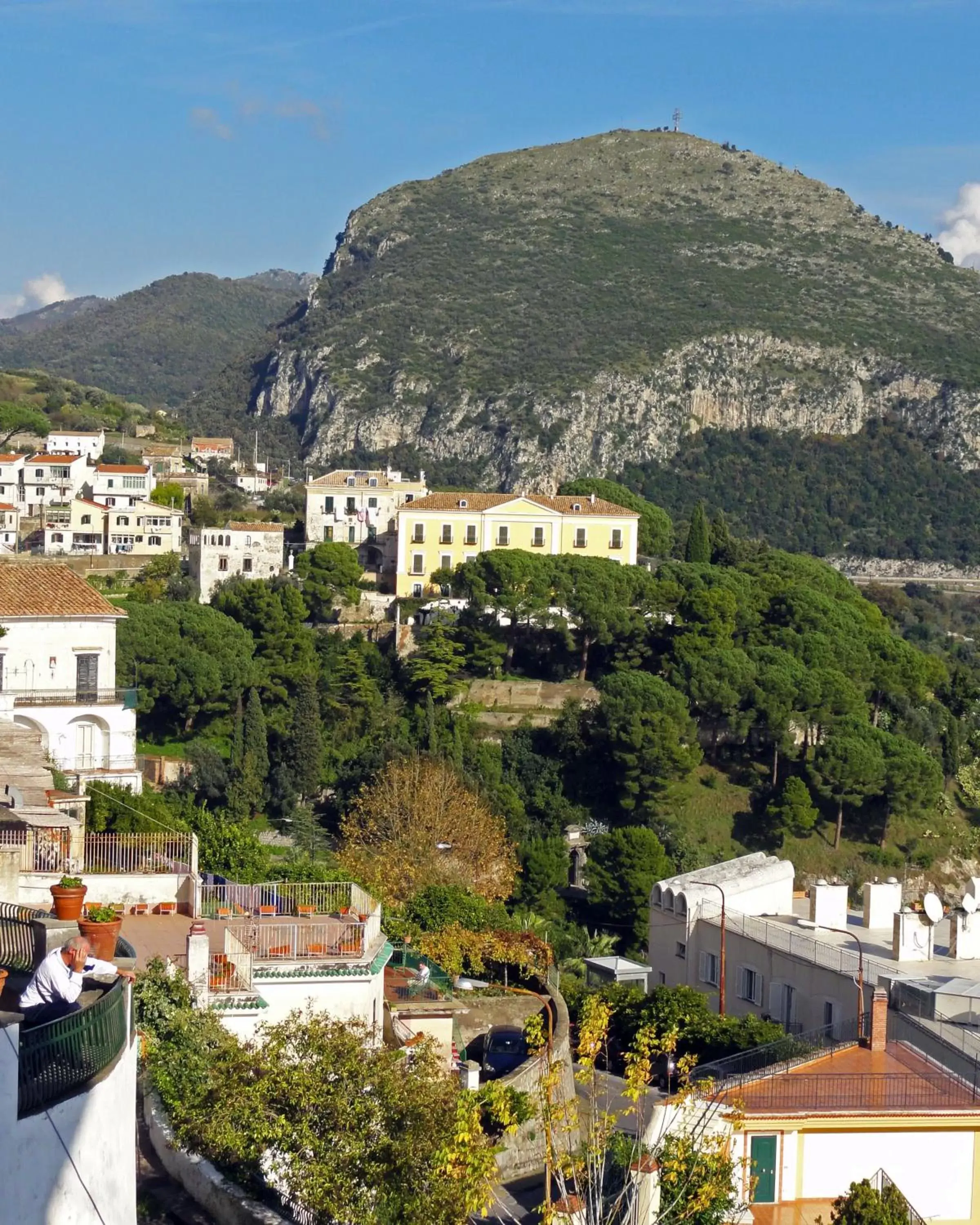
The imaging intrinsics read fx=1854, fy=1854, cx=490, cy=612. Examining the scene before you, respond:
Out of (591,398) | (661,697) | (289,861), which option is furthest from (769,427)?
(289,861)

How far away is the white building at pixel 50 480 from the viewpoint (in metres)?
72.1

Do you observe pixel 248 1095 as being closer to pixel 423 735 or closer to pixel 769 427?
pixel 423 735

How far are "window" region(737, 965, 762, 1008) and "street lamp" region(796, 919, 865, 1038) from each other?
1350 mm

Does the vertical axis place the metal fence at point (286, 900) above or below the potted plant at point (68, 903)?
below

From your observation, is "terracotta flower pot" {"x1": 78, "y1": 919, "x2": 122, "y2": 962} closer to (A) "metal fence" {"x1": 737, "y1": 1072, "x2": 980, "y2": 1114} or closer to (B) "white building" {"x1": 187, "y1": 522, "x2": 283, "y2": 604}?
(A) "metal fence" {"x1": 737, "y1": 1072, "x2": 980, "y2": 1114}

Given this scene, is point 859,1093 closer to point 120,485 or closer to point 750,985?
point 750,985

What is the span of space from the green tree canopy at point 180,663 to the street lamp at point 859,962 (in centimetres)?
2702

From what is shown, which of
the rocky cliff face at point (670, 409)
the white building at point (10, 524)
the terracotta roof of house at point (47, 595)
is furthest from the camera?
the rocky cliff face at point (670, 409)

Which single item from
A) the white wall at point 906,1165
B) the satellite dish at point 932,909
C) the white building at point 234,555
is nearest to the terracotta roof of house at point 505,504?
the white building at point 234,555

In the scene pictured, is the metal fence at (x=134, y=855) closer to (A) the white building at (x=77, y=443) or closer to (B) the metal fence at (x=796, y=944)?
(B) the metal fence at (x=796, y=944)

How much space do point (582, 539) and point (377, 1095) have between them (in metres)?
53.6

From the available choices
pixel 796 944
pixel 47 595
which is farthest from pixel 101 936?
pixel 47 595

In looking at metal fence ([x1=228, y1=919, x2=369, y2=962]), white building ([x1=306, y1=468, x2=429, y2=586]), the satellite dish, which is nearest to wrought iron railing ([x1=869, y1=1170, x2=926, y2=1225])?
metal fence ([x1=228, y1=919, x2=369, y2=962])

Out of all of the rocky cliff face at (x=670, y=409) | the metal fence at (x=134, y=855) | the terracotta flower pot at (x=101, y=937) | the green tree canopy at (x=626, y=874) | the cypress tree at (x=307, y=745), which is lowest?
the green tree canopy at (x=626, y=874)
